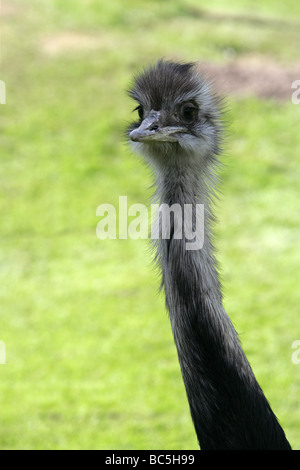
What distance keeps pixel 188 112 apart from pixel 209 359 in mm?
630

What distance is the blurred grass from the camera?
4355 millimetres

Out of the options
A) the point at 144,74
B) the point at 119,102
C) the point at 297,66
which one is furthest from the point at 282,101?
the point at 144,74

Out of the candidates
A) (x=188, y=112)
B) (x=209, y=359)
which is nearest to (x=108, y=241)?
(x=188, y=112)

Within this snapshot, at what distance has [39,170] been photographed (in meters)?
7.25

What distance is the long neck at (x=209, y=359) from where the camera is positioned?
66.6 inches

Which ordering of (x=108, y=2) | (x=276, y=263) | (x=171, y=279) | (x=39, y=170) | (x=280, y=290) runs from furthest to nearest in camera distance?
(x=108, y=2)
(x=39, y=170)
(x=276, y=263)
(x=280, y=290)
(x=171, y=279)

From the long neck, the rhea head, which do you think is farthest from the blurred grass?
the long neck

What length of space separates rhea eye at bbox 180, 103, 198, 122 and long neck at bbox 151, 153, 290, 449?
327 millimetres

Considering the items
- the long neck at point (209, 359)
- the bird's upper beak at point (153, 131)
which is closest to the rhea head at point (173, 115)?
the bird's upper beak at point (153, 131)

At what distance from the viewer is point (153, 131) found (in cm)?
183

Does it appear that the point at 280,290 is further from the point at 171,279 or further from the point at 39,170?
the point at 171,279

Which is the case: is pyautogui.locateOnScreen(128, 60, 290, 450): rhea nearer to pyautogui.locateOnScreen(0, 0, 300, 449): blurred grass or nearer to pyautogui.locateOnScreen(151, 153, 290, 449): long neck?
pyautogui.locateOnScreen(151, 153, 290, 449): long neck

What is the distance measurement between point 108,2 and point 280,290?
6038 millimetres
